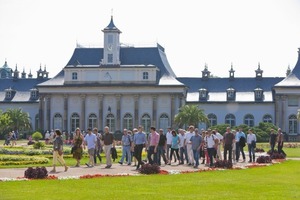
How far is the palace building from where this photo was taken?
88.3 m

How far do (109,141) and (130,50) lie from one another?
57.2m

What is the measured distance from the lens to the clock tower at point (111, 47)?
9010 centimetres

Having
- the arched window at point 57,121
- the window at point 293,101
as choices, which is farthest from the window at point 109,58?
the window at point 293,101

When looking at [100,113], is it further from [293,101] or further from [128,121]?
[293,101]

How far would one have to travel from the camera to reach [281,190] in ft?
70.4

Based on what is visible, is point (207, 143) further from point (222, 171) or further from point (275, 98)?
point (275, 98)

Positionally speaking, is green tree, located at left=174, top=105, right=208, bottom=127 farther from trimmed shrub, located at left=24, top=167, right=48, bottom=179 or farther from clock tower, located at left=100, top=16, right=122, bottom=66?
trimmed shrub, located at left=24, top=167, right=48, bottom=179

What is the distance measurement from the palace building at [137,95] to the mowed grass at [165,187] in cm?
6093

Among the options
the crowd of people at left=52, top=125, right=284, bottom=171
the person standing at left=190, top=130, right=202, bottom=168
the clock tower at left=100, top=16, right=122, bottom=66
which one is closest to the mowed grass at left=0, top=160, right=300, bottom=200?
the crowd of people at left=52, top=125, right=284, bottom=171

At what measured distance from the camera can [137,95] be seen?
88.6 metres

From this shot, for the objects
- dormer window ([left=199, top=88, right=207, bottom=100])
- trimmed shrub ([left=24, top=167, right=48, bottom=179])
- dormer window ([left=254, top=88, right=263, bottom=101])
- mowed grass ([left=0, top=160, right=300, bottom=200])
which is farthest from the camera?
dormer window ([left=199, top=88, right=207, bottom=100])

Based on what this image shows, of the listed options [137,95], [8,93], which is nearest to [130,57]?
[137,95]

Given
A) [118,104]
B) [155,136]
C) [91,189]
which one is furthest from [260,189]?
[118,104]

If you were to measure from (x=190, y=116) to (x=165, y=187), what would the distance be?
58662mm
